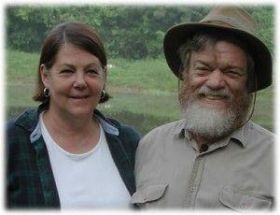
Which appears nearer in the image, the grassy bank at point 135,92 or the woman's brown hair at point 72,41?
the woman's brown hair at point 72,41

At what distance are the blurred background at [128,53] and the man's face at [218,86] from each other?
313mm

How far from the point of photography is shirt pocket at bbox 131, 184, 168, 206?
7.29 feet

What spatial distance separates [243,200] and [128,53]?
59.1 inches

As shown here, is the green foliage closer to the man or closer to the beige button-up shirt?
the man

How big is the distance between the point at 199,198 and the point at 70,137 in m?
0.61

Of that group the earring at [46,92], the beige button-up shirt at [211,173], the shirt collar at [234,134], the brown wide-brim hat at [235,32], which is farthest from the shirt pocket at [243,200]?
the earring at [46,92]

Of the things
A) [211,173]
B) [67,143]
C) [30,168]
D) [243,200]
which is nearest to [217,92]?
[211,173]

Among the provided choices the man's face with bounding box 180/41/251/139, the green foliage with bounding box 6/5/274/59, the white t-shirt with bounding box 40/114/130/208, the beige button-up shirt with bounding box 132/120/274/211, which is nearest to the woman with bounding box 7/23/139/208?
the white t-shirt with bounding box 40/114/130/208

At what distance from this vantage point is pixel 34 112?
2.32 metres

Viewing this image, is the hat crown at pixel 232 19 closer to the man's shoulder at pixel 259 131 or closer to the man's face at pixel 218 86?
the man's face at pixel 218 86

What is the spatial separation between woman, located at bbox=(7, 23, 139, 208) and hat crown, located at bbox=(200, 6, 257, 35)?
51 centimetres

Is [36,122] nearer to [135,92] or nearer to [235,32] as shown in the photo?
[235,32]

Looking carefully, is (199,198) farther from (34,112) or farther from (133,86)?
(133,86)

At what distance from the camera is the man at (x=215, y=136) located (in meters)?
2.17
